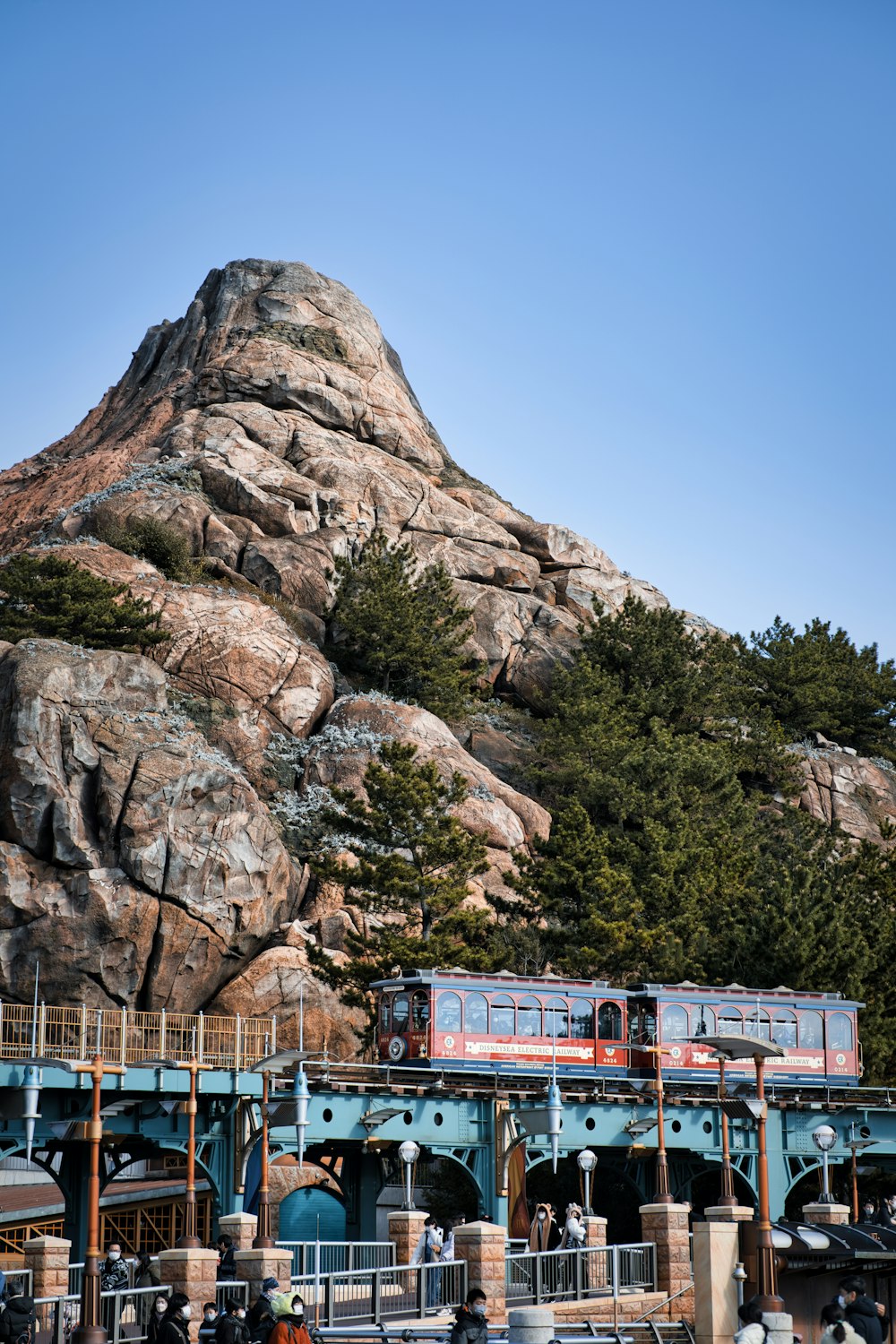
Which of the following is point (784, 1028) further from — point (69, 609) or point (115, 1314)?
point (69, 609)

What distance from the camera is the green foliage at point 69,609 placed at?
6194 centimetres

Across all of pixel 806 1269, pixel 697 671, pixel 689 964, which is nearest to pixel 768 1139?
pixel 689 964

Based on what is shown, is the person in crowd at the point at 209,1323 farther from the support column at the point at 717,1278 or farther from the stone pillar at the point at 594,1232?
the stone pillar at the point at 594,1232

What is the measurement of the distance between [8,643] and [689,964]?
2810cm

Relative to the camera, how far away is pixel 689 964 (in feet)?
163

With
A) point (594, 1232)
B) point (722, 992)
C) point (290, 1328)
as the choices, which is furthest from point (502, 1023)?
point (290, 1328)

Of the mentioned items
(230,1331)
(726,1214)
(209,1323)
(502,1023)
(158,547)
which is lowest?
(209,1323)

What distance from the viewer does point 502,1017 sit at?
42.3 m

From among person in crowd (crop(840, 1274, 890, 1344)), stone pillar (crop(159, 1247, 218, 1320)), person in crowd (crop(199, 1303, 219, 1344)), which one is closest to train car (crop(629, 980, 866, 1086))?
stone pillar (crop(159, 1247, 218, 1320))

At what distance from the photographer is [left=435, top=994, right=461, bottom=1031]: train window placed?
41.5 metres

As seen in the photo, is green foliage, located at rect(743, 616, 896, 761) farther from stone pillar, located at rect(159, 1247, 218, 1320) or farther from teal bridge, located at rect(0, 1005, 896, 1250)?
stone pillar, located at rect(159, 1247, 218, 1320)

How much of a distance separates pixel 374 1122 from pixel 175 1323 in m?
19.4

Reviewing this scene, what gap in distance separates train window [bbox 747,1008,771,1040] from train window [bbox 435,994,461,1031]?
8525mm

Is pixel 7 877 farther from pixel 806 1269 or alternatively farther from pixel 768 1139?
pixel 806 1269
